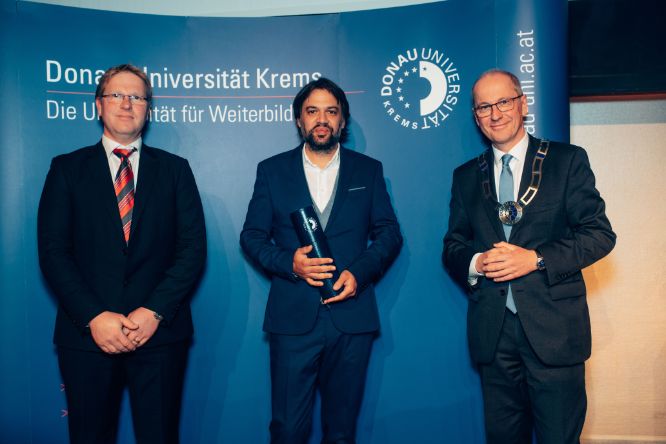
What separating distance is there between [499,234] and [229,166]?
1594 mm

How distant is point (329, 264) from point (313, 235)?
15cm

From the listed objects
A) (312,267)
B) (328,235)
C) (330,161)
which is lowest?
(312,267)

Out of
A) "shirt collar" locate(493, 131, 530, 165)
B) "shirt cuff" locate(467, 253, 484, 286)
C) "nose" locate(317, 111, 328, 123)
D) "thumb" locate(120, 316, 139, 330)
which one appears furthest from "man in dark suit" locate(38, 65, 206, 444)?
"shirt collar" locate(493, 131, 530, 165)

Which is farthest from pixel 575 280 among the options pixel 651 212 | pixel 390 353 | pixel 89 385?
pixel 89 385

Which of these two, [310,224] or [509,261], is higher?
[310,224]

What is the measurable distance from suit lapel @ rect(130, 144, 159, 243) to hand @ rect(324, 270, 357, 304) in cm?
93

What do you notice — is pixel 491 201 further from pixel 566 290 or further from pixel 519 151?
pixel 566 290

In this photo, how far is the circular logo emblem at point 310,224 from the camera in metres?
2.66

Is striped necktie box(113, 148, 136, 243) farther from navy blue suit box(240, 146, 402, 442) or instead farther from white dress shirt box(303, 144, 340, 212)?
white dress shirt box(303, 144, 340, 212)

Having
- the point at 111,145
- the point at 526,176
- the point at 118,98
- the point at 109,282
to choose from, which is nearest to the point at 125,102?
the point at 118,98

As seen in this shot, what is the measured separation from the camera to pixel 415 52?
11.3 ft

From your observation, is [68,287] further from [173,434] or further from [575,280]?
[575,280]

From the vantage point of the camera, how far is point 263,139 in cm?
349

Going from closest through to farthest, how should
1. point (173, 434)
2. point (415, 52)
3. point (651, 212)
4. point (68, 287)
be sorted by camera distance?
point (68, 287)
point (173, 434)
point (415, 52)
point (651, 212)
